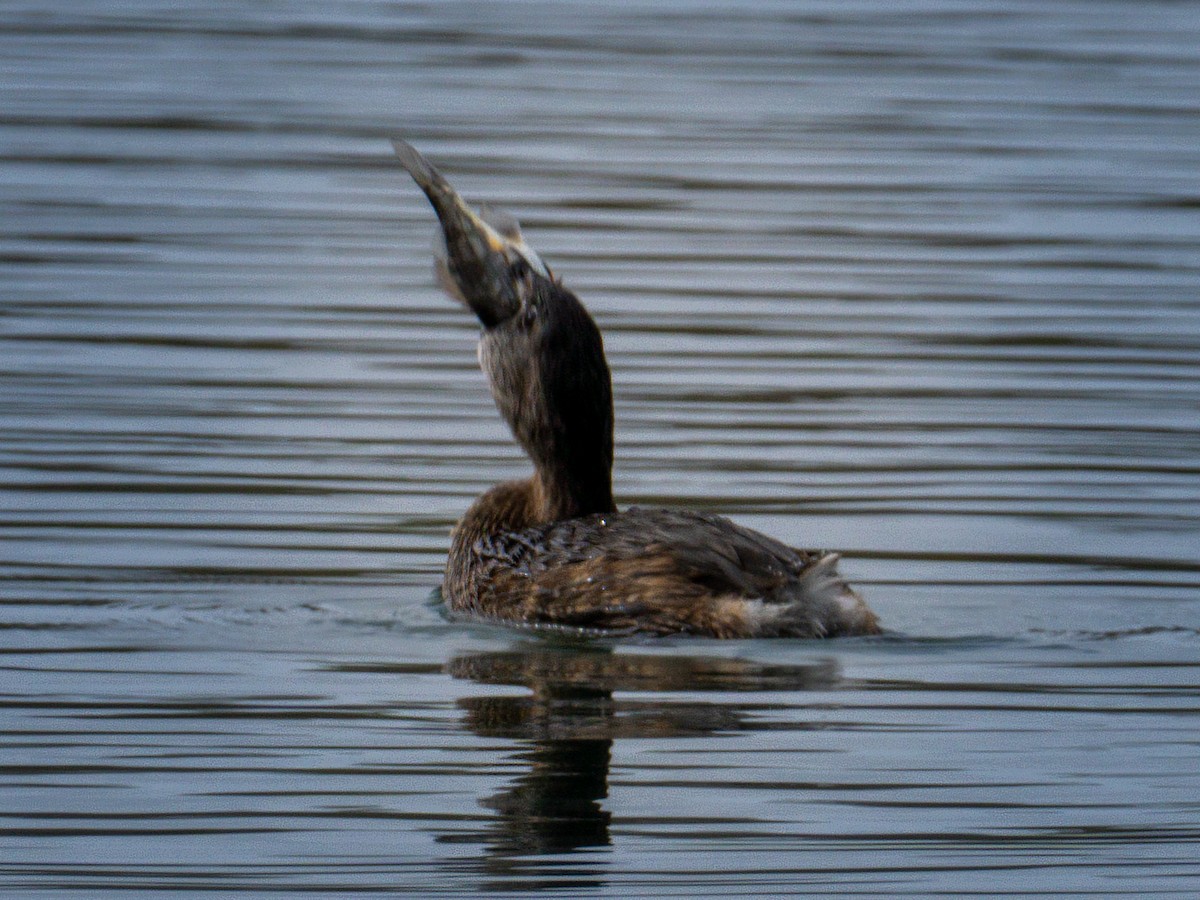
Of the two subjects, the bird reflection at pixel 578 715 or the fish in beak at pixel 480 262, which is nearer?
the bird reflection at pixel 578 715

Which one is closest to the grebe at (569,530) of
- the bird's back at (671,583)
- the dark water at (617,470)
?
the bird's back at (671,583)

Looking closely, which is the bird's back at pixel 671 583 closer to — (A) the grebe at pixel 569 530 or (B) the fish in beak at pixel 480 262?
(A) the grebe at pixel 569 530

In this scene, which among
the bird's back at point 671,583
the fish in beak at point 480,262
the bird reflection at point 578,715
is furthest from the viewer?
the fish in beak at point 480,262

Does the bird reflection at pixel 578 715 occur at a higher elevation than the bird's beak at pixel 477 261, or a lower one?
lower

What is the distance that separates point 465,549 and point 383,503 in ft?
3.96

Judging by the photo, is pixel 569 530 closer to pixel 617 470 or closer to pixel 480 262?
pixel 480 262

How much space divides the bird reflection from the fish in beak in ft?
4.41

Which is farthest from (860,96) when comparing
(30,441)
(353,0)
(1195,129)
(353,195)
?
(30,441)

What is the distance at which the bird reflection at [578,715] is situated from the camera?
648cm

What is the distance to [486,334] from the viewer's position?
9383mm

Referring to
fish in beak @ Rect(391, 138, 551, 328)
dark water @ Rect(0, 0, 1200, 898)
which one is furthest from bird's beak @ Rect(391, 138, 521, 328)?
dark water @ Rect(0, 0, 1200, 898)

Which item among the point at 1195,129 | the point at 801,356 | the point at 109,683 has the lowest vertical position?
the point at 109,683

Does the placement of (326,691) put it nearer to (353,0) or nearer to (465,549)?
(465,549)

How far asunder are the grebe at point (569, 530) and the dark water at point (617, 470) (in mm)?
144
